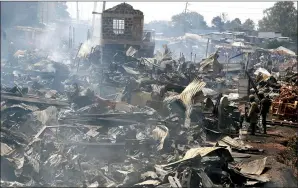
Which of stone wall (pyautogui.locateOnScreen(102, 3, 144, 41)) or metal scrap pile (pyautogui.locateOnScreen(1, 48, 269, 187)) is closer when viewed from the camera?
metal scrap pile (pyautogui.locateOnScreen(1, 48, 269, 187))

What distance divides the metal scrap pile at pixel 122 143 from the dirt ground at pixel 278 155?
15.2 inches

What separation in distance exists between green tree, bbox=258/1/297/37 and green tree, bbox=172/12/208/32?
44.9 feet

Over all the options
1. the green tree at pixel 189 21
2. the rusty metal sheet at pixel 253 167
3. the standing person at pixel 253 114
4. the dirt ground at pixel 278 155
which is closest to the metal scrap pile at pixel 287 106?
the dirt ground at pixel 278 155

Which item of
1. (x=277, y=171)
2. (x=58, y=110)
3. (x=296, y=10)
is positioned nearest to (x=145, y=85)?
(x=58, y=110)

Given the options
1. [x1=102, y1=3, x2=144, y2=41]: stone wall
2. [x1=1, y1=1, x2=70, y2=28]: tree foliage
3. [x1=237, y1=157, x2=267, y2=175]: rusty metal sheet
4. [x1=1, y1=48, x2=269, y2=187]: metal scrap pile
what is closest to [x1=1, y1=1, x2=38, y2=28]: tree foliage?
[x1=1, y1=1, x2=70, y2=28]: tree foliage

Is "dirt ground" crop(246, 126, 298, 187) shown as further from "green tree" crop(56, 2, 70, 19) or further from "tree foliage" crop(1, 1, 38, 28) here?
"green tree" crop(56, 2, 70, 19)

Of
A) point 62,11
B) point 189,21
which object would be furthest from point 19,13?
point 189,21

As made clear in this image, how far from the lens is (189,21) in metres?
76.8

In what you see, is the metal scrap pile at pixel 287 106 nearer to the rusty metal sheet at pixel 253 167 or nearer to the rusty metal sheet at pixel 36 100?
the rusty metal sheet at pixel 253 167

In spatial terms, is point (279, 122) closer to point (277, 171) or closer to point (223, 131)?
point (223, 131)

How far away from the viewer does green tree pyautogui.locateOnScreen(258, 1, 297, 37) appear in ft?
190

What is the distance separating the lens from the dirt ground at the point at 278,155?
8.12m

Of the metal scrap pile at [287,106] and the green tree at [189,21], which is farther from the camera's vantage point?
the green tree at [189,21]

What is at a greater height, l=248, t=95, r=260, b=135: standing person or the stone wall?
the stone wall
